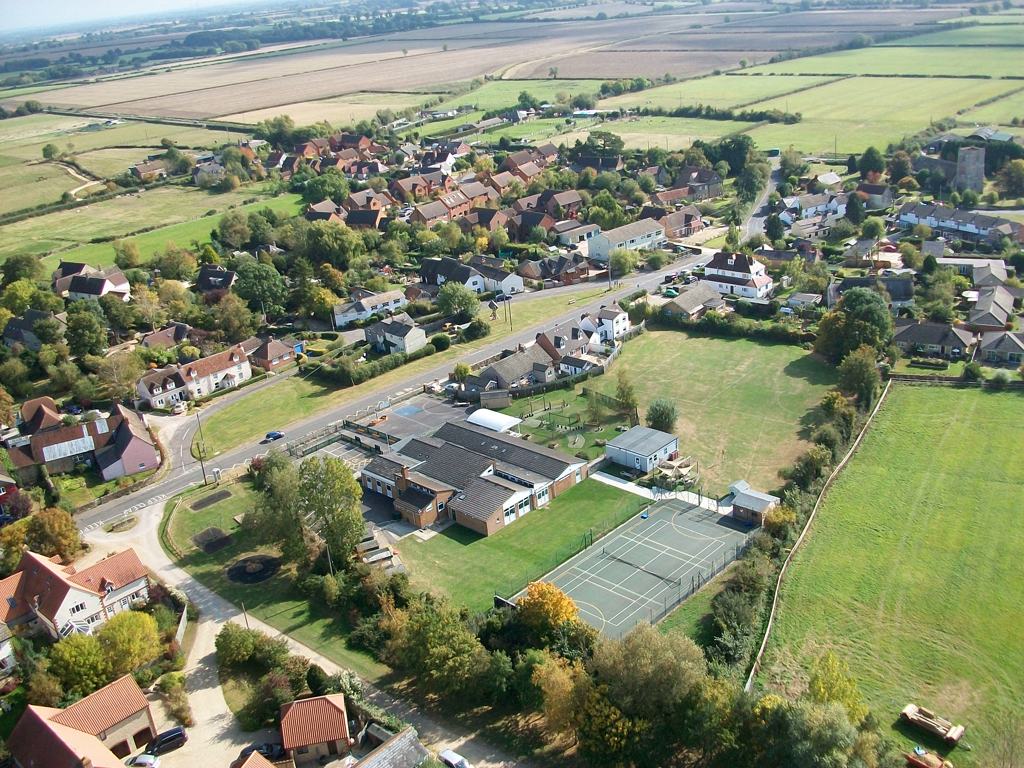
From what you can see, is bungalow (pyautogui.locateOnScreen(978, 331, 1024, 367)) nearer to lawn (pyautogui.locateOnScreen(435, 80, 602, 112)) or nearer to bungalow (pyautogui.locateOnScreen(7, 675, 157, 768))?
bungalow (pyautogui.locateOnScreen(7, 675, 157, 768))

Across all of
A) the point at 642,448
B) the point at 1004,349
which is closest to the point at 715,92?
the point at 1004,349

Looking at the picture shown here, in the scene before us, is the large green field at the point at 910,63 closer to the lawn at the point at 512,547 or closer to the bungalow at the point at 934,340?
the bungalow at the point at 934,340

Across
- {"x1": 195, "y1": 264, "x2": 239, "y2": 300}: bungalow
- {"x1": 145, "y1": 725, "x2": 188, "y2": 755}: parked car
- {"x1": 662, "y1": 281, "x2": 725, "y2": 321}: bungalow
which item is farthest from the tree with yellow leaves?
{"x1": 195, "y1": 264, "x2": 239, "y2": 300}: bungalow

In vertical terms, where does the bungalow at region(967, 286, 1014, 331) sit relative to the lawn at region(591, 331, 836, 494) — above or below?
above

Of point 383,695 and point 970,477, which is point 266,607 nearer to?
point 383,695

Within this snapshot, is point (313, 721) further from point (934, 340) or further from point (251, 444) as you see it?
point (934, 340)

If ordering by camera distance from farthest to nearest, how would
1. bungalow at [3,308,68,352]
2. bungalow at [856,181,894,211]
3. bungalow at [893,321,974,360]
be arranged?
1. bungalow at [856,181,894,211]
2. bungalow at [3,308,68,352]
3. bungalow at [893,321,974,360]

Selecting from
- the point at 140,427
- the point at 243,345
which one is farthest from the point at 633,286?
the point at 140,427
